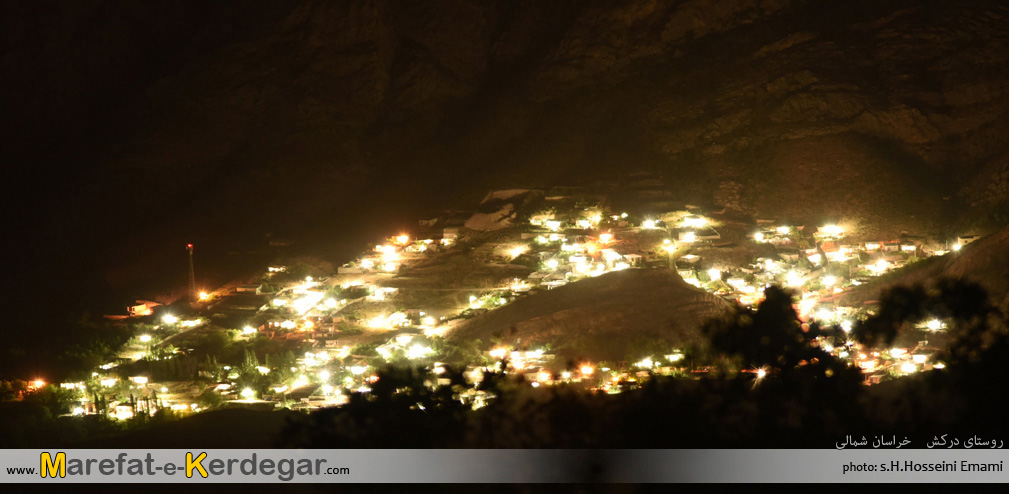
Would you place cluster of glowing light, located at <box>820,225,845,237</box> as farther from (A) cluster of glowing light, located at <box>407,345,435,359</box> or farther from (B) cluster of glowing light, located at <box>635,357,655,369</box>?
(A) cluster of glowing light, located at <box>407,345,435,359</box>

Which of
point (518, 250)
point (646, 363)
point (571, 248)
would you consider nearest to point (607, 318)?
point (646, 363)

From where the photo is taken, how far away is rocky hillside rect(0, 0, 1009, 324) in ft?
89.5

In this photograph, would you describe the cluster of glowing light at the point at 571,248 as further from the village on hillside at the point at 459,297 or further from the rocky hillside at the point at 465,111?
the rocky hillside at the point at 465,111

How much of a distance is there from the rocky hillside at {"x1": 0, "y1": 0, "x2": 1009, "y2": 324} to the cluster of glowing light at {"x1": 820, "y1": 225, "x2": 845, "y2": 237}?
41.8 inches

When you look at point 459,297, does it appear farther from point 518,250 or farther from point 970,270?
point 970,270

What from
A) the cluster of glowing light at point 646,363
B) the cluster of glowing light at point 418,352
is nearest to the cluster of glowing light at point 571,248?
the cluster of glowing light at point 418,352

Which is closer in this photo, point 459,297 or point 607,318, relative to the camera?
point 607,318

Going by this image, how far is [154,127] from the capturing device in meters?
33.4

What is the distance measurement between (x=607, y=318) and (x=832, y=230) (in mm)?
11141

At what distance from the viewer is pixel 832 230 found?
951 inches

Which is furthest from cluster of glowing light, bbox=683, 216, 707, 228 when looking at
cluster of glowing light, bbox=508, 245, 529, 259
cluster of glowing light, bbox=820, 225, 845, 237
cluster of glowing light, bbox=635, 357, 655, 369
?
cluster of glowing light, bbox=635, 357, 655, 369
